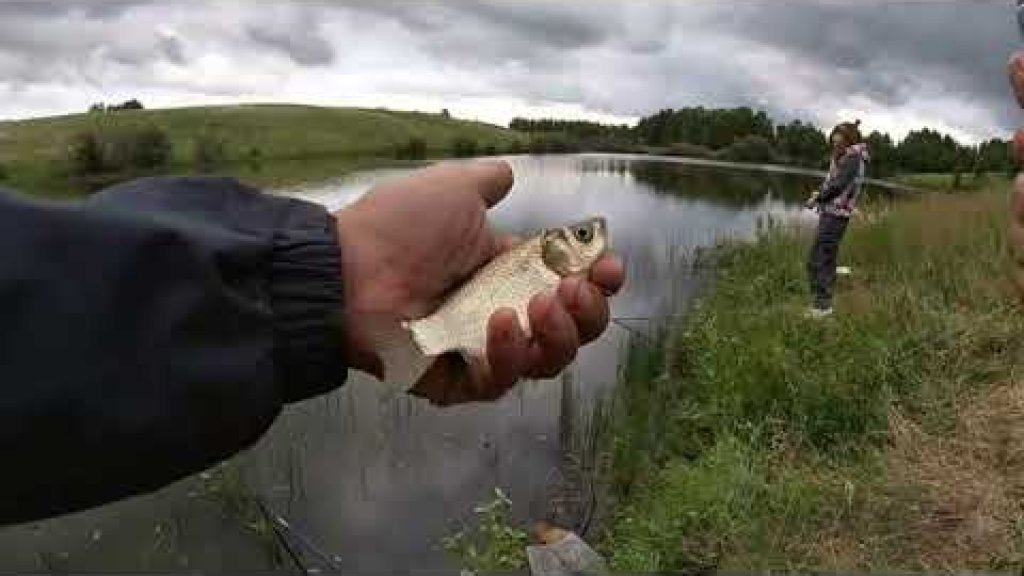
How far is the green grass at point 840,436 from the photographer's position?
6.00m

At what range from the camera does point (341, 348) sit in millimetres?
2301

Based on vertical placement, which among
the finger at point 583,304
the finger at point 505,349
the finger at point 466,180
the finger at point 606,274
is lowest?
the finger at point 505,349

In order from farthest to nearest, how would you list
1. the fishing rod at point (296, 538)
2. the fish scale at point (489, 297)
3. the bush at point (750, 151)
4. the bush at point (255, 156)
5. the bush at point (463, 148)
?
1. the bush at point (463, 148)
2. the bush at point (750, 151)
3. the bush at point (255, 156)
4. the fishing rod at point (296, 538)
5. the fish scale at point (489, 297)

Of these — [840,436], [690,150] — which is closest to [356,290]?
[840,436]

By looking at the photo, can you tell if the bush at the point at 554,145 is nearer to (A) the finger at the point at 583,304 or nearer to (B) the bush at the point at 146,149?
(B) the bush at the point at 146,149

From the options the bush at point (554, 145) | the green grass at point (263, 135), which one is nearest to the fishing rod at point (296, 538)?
the green grass at point (263, 135)

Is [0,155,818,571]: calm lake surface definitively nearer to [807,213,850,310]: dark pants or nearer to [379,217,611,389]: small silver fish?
[807,213,850,310]: dark pants

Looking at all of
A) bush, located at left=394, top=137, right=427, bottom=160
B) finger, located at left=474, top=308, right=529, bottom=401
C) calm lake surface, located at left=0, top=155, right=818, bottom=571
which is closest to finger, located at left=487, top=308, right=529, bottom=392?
finger, located at left=474, top=308, right=529, bottom=401

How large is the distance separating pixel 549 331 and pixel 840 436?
518 cm

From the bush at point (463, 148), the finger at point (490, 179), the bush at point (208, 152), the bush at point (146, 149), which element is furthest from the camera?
the bush at point (463, 148)

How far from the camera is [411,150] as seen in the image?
6081 cm

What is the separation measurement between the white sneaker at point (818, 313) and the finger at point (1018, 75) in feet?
23.3

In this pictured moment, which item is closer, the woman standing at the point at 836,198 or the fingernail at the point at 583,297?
the fingernail at the point at 583,297

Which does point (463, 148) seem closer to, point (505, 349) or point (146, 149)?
point (146, 149)
